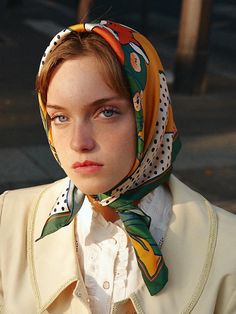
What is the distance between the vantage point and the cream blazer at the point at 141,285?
8.13ft

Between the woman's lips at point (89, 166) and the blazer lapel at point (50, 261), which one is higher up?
the woman's lips at point (89, 166)

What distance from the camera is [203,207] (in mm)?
2598

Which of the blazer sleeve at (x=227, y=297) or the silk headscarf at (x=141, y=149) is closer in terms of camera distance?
the silk headscarf at (x=141, y=149)

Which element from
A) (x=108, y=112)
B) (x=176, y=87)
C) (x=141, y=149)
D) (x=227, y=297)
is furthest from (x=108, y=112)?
(x=176, y=87)

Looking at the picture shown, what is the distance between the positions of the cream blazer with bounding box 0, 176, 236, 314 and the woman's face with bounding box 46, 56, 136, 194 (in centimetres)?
28

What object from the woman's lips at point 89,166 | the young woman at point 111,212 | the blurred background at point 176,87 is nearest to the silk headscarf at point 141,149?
the young woman at point 111,212

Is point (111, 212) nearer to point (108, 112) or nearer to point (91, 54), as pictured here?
point (108, 112)

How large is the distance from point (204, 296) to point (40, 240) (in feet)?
1.63

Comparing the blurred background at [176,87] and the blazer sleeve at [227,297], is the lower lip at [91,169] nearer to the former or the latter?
the blazer sleeve at [227,297]

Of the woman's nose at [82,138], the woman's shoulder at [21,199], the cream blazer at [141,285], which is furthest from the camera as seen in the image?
the woman's shoulder at [21,199]

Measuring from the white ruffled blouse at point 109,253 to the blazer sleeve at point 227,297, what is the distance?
210mm

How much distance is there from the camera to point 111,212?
255 centimetres

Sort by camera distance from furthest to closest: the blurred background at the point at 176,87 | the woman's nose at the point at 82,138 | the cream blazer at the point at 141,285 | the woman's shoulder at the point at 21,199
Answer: the blurred background at the point at 176,87 < the woman's shoulder at the point at 21,199 < the cream blazer at the point at 141,285 < the woman's nose at the point at 82,138

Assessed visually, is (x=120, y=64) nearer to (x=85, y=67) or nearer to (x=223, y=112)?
(x=85, y=67)
